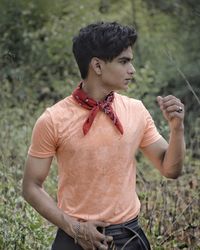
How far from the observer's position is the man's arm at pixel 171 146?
3.37m

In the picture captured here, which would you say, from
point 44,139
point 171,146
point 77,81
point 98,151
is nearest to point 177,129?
point 171,146

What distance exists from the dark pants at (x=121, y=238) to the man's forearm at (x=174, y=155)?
289mm

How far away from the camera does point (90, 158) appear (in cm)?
339

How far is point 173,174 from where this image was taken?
11.8ft

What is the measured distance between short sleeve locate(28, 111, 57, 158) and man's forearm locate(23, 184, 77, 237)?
0.52 ft

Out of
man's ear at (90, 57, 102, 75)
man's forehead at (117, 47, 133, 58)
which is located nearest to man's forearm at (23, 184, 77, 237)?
man's ear at (90, 57, 102, 75)

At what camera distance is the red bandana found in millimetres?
3416

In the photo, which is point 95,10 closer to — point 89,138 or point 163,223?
point 163,223

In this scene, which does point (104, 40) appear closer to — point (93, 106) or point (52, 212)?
point (93, 106)

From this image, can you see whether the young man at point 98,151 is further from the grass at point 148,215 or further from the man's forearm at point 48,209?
the grass at point 148,215

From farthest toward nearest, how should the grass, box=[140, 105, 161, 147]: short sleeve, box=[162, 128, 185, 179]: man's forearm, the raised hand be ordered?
the grass → box=[140, 105, 161, 147]: short sleeve → box=[162, 128, 185, 179]: man's forearm → the raised hand

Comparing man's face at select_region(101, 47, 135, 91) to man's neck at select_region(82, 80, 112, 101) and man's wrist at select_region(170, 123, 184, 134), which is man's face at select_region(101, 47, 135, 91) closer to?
man's neck at select_region(82, 80, 112, 101)

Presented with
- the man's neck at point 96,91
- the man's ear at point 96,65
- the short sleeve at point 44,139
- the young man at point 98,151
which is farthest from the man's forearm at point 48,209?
the man's ear at point 96,65

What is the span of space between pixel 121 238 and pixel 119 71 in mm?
774
